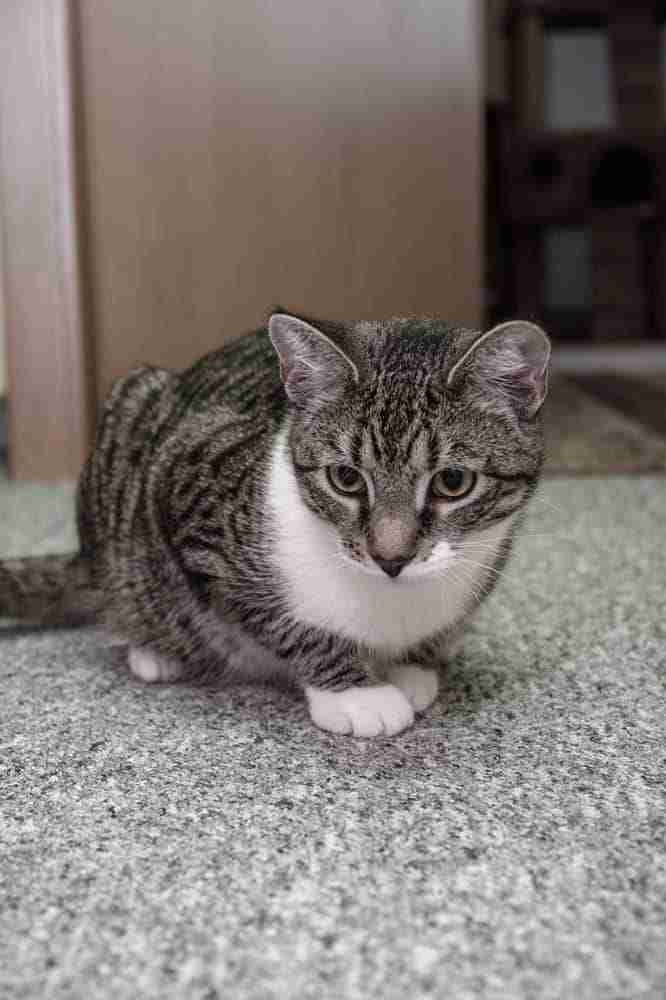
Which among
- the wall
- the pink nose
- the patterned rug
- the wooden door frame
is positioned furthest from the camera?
the patterned rug

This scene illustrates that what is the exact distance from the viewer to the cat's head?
3.17ft

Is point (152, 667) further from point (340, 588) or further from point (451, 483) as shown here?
point (451, 483)

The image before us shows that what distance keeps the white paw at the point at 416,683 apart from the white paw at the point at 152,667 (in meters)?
0.23

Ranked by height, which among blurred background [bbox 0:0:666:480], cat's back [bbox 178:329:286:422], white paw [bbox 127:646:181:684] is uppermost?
blurred background [bbox 0:0:666:480]

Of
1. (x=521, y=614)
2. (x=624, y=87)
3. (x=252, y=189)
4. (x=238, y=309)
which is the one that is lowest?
(x=521, y=614)

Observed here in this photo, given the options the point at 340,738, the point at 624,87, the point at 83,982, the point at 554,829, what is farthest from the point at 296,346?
the point at 624,87

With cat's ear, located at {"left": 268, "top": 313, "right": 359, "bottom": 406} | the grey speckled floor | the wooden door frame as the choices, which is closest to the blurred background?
the wooden door frame

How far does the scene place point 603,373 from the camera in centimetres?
425

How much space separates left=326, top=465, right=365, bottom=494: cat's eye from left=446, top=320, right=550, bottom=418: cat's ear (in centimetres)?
12

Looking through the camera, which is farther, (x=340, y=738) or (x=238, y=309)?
(x=238, y=309)

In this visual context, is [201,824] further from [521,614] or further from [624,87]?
[624,87]

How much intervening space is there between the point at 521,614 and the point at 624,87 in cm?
481

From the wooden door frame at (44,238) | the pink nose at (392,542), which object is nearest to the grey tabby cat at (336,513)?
the pink nose at (392,542)

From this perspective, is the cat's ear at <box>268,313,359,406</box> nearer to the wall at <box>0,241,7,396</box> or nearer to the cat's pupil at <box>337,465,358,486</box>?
the cat's pupil at <box>337,465,358,486</box>
